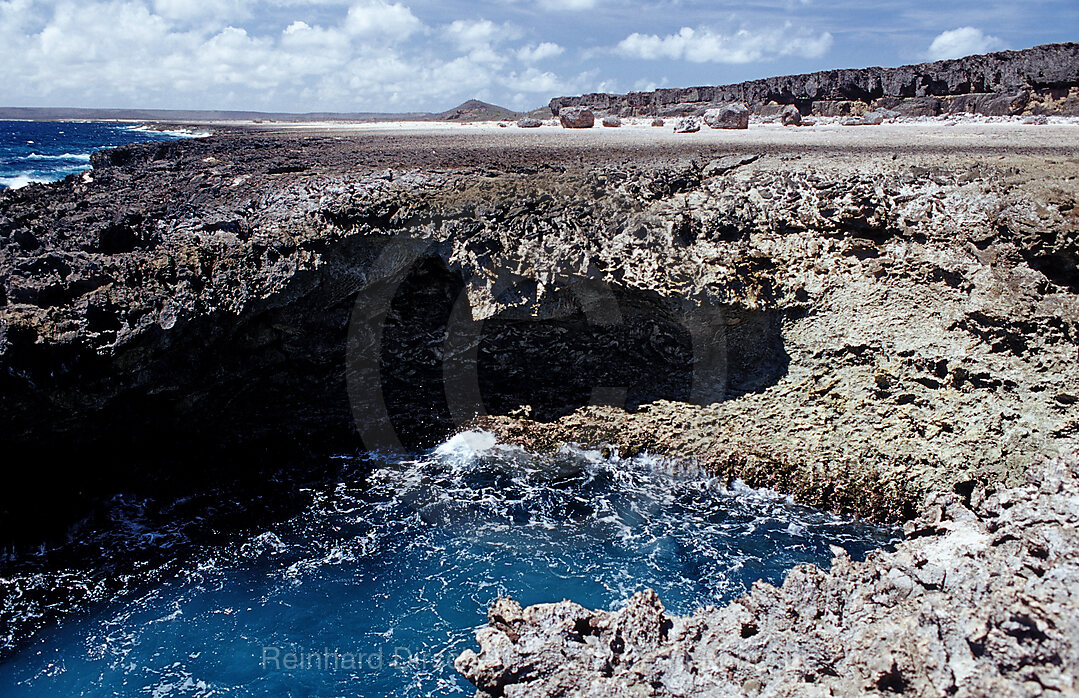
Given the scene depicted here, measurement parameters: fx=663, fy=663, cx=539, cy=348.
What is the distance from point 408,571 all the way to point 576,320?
192 inches

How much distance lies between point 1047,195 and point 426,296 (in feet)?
32.9

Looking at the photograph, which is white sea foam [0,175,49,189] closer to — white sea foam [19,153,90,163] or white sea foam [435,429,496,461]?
white sea foam [19,153,90,163]

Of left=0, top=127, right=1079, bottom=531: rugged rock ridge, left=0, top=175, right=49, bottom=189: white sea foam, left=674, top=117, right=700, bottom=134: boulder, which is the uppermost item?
left=674, top=117, right=700, bottom=134: boulder

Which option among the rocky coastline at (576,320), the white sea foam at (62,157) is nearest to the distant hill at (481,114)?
the white sea foam at (62,157)

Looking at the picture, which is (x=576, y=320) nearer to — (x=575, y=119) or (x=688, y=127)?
(x=688, y=127)

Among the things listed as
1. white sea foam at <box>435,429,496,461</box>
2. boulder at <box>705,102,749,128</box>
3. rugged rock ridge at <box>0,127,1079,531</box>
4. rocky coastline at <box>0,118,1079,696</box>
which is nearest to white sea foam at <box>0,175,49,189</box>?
rocky coastline at <box>0,118,1079,696</box>

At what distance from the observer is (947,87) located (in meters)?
28.4

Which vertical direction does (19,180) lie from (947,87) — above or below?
below

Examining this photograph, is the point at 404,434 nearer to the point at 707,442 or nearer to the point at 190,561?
the point at 190,561

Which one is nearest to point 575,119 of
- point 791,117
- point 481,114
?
point 791,117

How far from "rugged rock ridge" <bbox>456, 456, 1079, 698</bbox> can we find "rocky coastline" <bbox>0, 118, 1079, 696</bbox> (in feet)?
5.71

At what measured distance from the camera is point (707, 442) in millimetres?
11555

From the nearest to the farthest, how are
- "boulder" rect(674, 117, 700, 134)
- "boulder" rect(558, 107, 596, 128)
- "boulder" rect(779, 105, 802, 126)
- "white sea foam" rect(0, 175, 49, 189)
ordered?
"boulder" rect(674, 117, 700, 134)
"boulder" rect(779, 105, 802, 126)
"boulder" rect(558, 107, 596, 128)
"white sea foam" rect(0, 175, 49, 189)

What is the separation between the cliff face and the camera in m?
24.6
